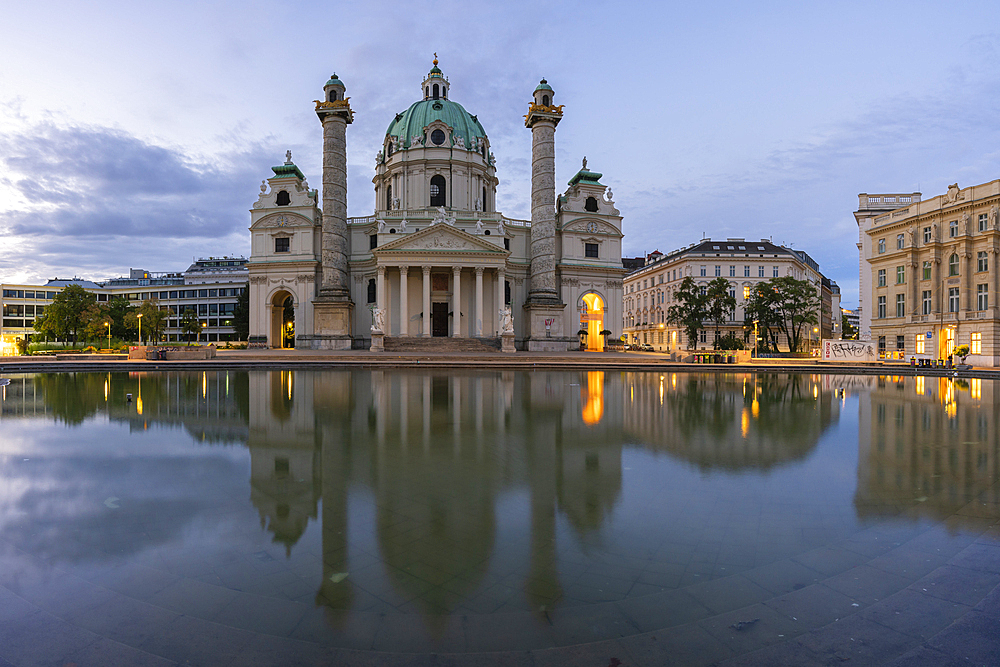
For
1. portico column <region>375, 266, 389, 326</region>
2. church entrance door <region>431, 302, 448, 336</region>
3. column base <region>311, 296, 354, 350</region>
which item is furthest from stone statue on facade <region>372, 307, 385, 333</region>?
church entrance door <region>431, 302, 448, 336</region>

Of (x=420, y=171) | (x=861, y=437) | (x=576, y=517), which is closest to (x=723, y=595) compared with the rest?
(x=576, y=517)

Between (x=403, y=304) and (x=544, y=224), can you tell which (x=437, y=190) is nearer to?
(x=544, y=224)

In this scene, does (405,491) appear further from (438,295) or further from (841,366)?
(438,295)

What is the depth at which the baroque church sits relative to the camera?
162ft

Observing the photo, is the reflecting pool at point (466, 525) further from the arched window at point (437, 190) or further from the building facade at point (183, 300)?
the building facade at point (183, 300)

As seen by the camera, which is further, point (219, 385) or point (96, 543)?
point (219, 385)

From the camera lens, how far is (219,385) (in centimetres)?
2192

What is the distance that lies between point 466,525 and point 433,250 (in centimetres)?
4468

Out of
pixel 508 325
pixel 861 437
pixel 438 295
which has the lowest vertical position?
pixel 861 437

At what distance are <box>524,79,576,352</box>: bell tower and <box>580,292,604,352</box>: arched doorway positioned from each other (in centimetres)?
777

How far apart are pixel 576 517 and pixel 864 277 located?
2376 inches

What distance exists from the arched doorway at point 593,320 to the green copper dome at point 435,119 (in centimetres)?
2281

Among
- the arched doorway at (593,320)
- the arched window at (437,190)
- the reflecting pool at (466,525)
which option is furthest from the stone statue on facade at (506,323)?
the reflecting pool at (466,525)

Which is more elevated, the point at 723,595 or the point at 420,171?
the point at 420,171
